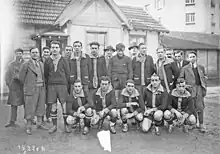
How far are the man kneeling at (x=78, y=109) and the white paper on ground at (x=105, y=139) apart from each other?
22 centimetres

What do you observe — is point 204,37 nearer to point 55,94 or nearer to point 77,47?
point 77,47

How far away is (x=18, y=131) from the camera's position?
326cm

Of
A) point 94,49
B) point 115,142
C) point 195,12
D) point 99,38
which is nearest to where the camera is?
point 115,142

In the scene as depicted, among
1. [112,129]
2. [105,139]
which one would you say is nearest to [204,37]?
[112,129]

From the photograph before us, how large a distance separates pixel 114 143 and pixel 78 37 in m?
4.20

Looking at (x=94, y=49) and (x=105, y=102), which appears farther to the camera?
(x=94, y=49)

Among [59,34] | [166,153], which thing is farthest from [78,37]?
[166,153]

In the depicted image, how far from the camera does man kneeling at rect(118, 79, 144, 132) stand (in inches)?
133

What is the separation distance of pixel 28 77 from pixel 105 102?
112cm

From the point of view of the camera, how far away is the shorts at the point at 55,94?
3324mm

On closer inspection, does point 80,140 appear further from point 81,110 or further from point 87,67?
point 87,67

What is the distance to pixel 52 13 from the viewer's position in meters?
5.91

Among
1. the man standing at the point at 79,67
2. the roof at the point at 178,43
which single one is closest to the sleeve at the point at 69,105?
the man standing at the point at 79,67

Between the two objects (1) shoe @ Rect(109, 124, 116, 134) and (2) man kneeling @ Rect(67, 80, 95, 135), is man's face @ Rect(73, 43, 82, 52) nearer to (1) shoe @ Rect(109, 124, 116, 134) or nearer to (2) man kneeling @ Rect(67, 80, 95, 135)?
(2) man kneeling @ Rect(67, 80, 95, 135)
